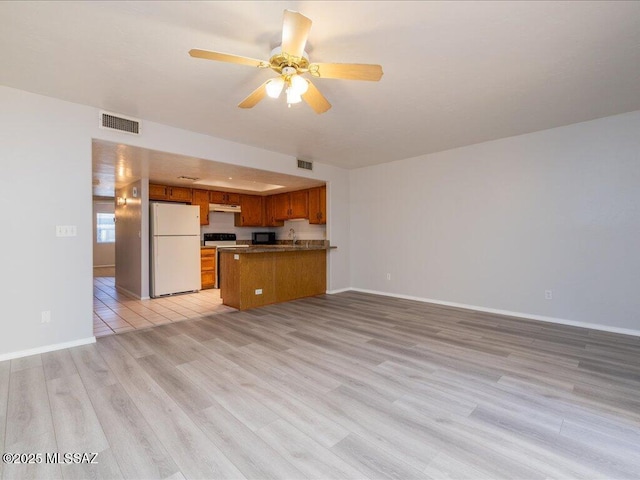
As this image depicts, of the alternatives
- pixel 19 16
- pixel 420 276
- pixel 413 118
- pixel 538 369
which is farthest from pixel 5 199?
pixel 420 276

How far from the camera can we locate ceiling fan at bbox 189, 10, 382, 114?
171cm

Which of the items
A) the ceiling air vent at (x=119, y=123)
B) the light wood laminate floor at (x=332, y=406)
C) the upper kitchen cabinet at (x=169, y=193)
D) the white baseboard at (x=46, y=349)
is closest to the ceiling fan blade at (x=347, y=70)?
the light wood laminate floor at (x=332, y=406)

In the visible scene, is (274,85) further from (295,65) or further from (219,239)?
(219,239)

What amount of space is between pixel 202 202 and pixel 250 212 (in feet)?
4.12

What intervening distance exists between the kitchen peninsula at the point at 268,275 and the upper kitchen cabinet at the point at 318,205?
2.67 feet

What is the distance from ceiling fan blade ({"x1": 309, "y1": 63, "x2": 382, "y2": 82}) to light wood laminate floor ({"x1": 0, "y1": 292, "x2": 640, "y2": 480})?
219cm

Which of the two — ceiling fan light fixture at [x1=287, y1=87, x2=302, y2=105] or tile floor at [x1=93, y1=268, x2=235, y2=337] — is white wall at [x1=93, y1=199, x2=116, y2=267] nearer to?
tile floor at [x1=93, y1=268, x2=235, y2=337]

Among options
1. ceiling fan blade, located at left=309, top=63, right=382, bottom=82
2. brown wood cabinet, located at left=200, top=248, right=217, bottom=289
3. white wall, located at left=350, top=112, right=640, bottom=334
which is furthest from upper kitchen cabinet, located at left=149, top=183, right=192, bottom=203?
ceiling fan blade, located at left=309, top=63, right=382, bottom=82

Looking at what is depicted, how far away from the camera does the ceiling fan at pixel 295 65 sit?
171cm

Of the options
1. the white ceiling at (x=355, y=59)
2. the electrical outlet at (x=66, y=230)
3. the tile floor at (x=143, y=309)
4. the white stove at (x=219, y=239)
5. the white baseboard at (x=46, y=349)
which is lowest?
the tile floor at (x=143, y=309)

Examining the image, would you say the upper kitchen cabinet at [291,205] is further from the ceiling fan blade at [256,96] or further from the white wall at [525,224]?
the ceiling fan blade at [256,96]

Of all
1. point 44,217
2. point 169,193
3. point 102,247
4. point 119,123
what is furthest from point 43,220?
point 102,247

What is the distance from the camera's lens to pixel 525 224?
408cm

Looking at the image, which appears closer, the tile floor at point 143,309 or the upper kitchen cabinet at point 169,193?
the tile floor at point 143,309
